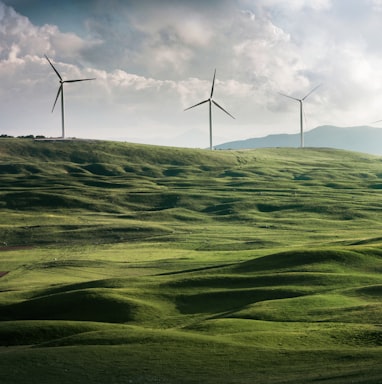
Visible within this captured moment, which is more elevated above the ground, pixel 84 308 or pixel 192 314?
pixel 84 308

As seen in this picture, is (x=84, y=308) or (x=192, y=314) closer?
(x=192, y=314)

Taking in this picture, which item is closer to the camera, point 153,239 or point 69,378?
point 69,378

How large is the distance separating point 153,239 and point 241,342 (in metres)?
106

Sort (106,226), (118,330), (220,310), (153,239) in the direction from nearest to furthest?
(118,330), (220,310), (153,239), (106,226)

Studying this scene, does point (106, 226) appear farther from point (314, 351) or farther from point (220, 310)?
point (314, 351)

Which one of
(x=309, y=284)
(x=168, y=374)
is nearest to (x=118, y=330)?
(x=168, y=374)

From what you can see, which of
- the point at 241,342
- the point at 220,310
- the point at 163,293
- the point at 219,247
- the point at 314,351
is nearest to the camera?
the point at 314,351

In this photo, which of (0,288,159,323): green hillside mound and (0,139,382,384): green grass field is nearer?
(0,139,382,384): green grass field

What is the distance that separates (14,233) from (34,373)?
124639mm

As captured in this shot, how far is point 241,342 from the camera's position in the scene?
57.7m

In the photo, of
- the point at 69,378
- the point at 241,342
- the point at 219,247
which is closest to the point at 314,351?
the point at 241,342

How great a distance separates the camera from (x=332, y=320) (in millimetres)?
66062

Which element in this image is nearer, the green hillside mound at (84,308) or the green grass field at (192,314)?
the green grass field at (192,314)

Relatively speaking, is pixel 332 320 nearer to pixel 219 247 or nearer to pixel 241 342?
pixel 241 342
